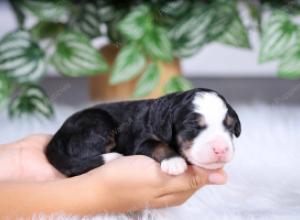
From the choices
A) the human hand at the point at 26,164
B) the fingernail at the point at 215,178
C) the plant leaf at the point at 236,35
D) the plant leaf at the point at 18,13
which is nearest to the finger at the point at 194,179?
the fingernail at the point at 215,178

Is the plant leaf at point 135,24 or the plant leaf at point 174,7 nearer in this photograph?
the plant leaf at point 135,24

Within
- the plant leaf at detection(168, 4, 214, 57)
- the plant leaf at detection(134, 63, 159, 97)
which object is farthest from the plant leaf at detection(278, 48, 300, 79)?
the plant leaf at detection(134, 63, 159, 97)

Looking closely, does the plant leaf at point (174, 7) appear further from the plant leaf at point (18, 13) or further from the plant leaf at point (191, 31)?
the plant leaf at point (18, 13)

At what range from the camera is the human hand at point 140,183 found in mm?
745

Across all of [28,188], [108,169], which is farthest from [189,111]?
[28,188]

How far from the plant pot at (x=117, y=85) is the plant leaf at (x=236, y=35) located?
0.16m

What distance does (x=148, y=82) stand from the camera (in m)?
1.49

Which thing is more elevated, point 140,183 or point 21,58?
point 21,58

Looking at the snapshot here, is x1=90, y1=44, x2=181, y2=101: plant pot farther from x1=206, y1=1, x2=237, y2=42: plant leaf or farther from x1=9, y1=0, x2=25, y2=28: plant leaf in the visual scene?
x1=9, y1=0, x2=25, y2=28: plant leaf

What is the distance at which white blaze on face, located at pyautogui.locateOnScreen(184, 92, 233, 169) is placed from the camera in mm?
701

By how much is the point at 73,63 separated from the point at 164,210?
0.76 meters

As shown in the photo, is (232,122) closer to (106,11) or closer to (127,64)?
(127,64)

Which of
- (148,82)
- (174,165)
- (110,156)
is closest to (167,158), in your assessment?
(174,165)

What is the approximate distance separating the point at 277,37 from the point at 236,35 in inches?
5.2
